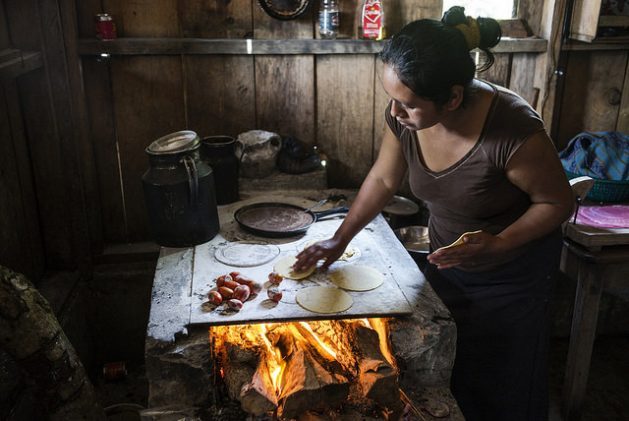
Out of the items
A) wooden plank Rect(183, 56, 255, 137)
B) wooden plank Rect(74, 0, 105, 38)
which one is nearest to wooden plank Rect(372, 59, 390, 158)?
wooden plank Rect(183, 56, 255, 137)

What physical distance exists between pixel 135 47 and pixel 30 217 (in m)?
1.07

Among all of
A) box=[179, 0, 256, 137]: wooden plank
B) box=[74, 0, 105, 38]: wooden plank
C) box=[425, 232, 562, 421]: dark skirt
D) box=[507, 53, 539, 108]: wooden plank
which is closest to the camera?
box=[425, 232, 562, 421]: dark skirt

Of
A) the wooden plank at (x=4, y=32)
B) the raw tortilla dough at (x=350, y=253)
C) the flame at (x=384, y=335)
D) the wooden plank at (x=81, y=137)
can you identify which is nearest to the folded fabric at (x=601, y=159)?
the raw tortilla dough at (x=350, y=253)

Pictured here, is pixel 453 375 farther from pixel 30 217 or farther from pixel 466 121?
pixel 30 217

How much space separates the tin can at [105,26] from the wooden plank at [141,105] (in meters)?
0.16

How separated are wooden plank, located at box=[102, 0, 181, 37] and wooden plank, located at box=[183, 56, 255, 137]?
0.20 metres

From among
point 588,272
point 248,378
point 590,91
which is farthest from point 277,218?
point 590,91

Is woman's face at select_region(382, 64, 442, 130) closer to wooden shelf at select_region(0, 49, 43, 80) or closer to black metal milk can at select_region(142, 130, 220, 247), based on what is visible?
black metal milk can at select_region(142, 130, 220, 247)

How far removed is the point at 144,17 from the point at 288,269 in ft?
5.69

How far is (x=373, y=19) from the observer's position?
318 centimetres

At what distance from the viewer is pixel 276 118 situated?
346 centimetres

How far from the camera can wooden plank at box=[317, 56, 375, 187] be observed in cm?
339

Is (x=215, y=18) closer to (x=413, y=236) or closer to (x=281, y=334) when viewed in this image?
(x=413, y=236)

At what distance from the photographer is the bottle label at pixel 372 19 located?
3.15 metres
